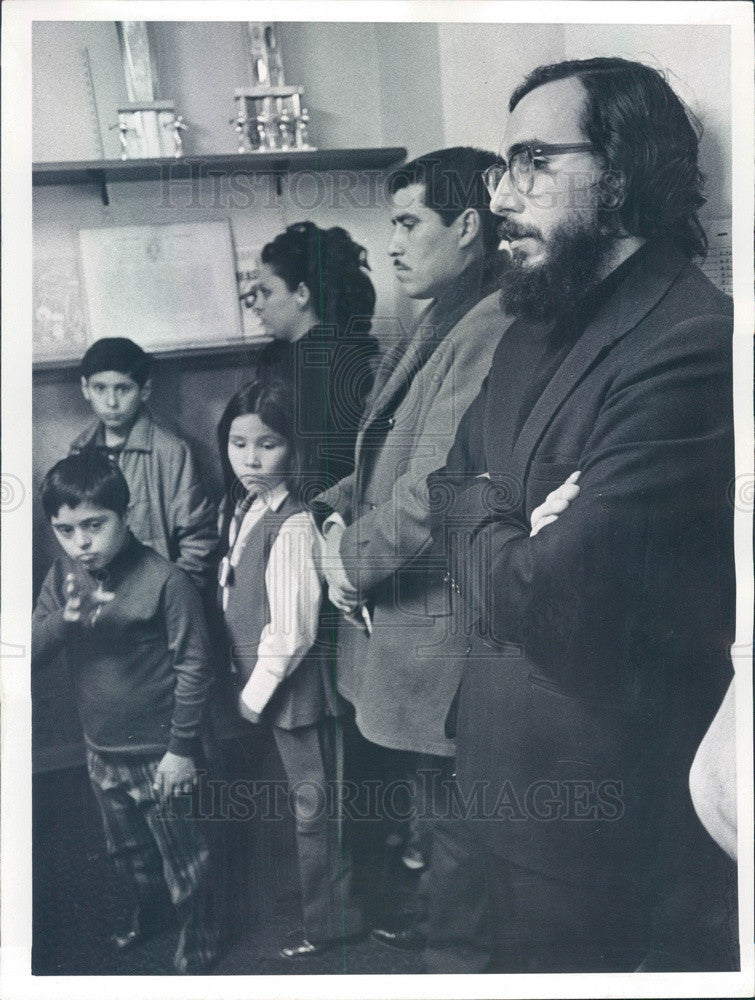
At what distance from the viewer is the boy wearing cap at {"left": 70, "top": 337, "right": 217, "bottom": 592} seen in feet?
8.21

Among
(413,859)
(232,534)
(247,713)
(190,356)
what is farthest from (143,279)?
(413,859)

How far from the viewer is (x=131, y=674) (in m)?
2.51

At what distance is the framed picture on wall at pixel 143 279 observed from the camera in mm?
2484

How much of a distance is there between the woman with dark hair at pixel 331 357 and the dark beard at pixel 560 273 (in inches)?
13.3

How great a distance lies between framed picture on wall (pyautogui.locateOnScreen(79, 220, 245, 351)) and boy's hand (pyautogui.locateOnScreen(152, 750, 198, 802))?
37.0 inches

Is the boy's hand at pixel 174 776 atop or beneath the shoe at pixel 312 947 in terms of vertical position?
atop

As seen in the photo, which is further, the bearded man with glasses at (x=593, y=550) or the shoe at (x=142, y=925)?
the shoe at (x=142, y=925)

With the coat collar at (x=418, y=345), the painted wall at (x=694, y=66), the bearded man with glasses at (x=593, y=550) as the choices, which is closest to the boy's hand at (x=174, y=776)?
the bearded man with glasses at (x=593, y=550)

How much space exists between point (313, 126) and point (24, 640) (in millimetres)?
1348

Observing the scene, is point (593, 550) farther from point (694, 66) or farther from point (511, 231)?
point (694, 66)

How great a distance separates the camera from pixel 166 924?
8.29 ft

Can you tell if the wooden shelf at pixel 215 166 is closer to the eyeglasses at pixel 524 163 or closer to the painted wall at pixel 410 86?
the painted wall at pixel 410 86

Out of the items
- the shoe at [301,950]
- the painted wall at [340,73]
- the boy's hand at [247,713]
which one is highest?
the painted wall at [340,73]

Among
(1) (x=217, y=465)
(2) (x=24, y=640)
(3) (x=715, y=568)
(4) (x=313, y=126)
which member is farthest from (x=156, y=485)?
(3) (x=715, y=568)
